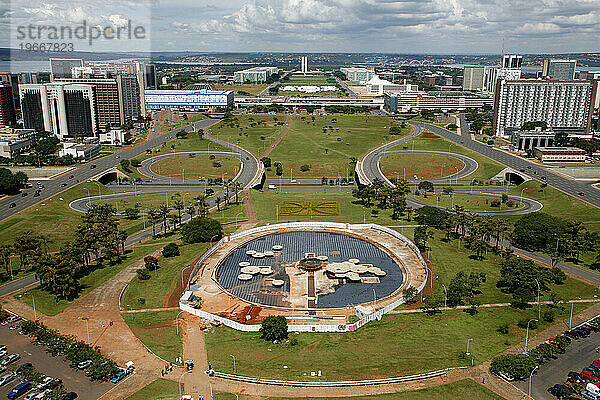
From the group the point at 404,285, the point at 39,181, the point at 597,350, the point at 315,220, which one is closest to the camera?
the point at 597,350

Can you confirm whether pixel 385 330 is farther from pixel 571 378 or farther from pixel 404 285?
pixel 571 378

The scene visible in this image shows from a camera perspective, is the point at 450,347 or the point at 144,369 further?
the point at 450,347

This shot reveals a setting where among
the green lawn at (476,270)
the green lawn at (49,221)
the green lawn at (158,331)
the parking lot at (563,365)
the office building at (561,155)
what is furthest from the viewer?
the office building at (561,155)

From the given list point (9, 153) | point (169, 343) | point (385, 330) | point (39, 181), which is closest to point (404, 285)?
point (385, 330)

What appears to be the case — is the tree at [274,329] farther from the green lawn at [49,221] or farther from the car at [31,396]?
the green lawn at [49,221]

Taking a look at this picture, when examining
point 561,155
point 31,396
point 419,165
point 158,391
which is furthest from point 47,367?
point 561,155

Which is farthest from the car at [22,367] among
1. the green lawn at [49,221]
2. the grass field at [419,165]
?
the grass field at [419,165]

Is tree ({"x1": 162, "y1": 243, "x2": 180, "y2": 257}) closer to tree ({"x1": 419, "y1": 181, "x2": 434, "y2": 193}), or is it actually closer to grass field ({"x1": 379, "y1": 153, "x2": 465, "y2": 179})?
tree ({"x1": 419, "y1": 181, "x2": 434, "y2": 193})

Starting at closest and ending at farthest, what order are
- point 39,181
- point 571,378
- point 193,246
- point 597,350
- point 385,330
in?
1. point 571,378
2. point 597,350
3. point 385,330
4. point 193,246
5. point 39,181
